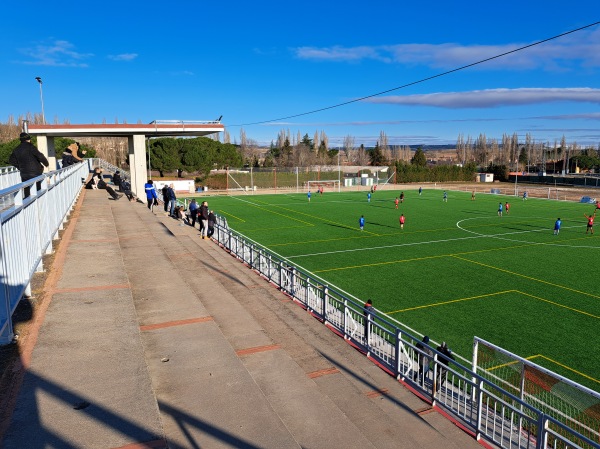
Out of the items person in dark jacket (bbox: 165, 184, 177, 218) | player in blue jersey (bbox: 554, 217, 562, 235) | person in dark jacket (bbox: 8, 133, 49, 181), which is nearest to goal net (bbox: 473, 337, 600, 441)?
person in dark jacket (bbox: 8, 133, 49, 181)

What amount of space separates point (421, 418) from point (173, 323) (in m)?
4.07

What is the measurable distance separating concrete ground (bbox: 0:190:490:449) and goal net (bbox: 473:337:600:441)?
180cm

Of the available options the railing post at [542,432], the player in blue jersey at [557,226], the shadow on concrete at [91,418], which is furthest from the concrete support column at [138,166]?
the railing post at [542,432]

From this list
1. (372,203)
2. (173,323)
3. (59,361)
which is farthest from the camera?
(372,203)

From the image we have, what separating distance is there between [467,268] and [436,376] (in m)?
16.0

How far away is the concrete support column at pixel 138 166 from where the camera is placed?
4202cm

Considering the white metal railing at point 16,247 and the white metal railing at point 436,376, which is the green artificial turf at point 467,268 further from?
the white metal railing at point 16,247

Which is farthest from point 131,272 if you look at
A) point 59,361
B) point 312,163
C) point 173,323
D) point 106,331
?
point 312,163

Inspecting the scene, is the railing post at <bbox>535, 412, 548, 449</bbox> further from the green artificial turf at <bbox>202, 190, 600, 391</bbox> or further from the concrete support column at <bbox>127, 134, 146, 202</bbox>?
the concrete support column at <bbox>127, 134, 146, 202</bbox>

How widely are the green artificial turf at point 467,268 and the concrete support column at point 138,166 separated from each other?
8379 mm

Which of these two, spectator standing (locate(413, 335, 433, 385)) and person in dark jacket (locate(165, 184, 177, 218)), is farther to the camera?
person in dark jacket (locate(165, 184, 177, 218))

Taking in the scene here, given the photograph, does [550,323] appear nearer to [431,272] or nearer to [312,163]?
[431,272]

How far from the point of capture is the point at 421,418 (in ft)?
23.9

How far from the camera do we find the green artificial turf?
48.0ft
